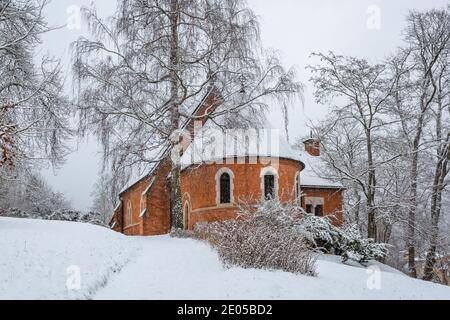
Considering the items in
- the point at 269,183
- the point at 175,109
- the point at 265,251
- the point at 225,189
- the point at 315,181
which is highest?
the point at 175,109

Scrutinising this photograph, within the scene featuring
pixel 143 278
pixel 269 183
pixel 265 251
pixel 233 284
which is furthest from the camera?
pixel 269 183

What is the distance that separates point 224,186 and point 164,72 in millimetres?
6205

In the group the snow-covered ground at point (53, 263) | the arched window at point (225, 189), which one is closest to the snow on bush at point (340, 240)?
the arched window at point (225, 189)

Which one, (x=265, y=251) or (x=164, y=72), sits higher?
(x=164, y=72)

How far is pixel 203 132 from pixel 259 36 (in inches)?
184

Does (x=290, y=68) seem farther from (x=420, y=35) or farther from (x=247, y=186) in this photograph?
(x=420, y=35)

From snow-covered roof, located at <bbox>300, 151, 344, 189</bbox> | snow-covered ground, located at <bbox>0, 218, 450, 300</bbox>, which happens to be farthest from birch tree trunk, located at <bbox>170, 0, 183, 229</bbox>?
snow-covered roof, located at <bbox>300, 151, 344, 189</bbox>

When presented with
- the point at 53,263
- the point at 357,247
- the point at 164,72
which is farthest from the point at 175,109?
the point at 53,263

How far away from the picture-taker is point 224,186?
73.4 feet

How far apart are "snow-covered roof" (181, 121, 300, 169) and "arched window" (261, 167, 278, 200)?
77 cm

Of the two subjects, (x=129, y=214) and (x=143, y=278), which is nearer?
(x=143, y=278)

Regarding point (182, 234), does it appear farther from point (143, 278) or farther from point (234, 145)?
point (143, 278)

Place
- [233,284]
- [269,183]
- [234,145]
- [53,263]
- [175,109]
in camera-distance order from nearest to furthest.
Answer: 1. [233,284]
2. [53,263]
3. [175,109]
4. [234,145]
5. [269,183]

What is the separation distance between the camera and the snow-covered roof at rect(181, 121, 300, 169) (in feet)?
64.2
